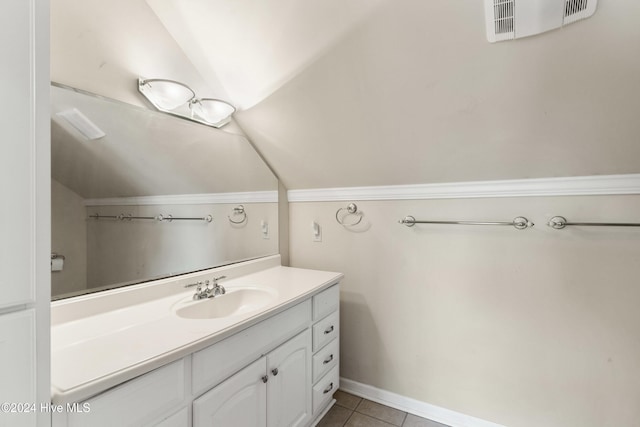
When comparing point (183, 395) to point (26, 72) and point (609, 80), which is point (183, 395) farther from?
point (609, 80)

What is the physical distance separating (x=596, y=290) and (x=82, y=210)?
7.46 ft

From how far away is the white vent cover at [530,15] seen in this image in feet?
3.16

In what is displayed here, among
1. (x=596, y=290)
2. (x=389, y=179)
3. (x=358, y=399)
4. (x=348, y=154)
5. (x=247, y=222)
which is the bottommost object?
(x=358, y=399)

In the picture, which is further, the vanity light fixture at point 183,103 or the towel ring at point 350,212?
the towel ring at point 350,212

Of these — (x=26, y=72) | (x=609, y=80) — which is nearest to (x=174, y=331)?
(x=26, y=72)

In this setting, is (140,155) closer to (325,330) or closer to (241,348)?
(241,348)

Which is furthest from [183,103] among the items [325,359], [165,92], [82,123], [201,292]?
[325,359]

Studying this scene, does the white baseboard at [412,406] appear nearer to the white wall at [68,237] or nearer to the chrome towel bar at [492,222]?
the chrome towel bar at [492,222]

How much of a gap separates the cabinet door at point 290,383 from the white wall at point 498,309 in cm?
58

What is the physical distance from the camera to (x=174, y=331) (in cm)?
96

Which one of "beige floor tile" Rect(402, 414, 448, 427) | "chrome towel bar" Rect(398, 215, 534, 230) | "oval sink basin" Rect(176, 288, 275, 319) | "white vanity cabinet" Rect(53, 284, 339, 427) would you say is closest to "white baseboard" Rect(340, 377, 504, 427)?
"beige floor tile" Rect(402, 414, 448, 427)

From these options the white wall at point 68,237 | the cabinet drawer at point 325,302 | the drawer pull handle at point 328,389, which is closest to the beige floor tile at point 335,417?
the drawer pull handle at point 328,389

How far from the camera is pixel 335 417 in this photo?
169 cm

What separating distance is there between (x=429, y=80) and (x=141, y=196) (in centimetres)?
141
